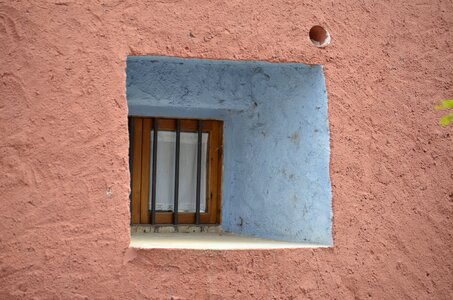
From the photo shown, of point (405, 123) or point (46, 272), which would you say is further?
point (405, 123)

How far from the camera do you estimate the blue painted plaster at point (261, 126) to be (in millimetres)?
4430

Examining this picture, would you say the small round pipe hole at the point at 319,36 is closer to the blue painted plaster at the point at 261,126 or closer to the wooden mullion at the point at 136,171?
the blue painted plaster at the point at 261,126

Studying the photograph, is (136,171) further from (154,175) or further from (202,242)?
(202,242)

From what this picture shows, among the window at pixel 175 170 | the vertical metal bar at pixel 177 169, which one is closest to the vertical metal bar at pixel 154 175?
the window at pixel 175 170

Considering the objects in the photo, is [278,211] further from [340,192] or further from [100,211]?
[100,211]

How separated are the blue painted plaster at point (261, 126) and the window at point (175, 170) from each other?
0.08 meters

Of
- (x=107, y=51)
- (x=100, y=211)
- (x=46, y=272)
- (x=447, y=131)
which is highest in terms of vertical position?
(x=107, y=51)

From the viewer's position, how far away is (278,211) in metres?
4.89

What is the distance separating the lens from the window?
5.37m

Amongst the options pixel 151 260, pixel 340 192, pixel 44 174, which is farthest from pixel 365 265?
pixel 44 174

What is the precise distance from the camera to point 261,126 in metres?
5.12

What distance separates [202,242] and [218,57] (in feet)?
3.47

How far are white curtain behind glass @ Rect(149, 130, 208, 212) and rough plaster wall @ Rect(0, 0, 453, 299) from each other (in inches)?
57.0

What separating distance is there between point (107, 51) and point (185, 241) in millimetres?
1220
